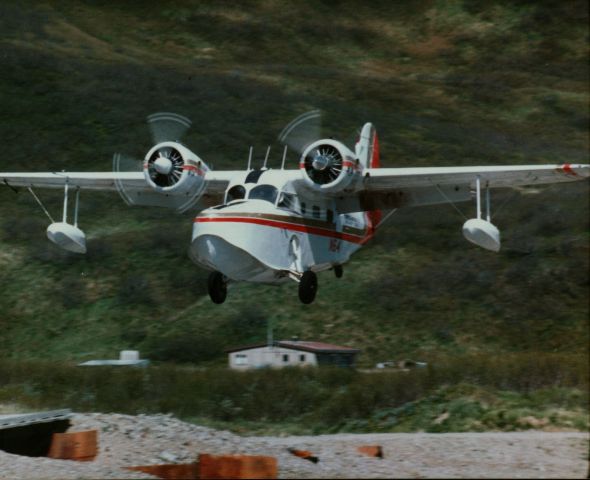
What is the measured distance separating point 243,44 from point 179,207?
6956 centimetres

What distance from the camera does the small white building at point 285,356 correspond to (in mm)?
40344

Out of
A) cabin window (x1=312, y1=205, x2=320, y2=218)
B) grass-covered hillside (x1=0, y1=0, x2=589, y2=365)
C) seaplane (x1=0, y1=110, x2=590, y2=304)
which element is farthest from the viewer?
grass-covered hillside (x1=0, y1=0, x2=589, y2=365)

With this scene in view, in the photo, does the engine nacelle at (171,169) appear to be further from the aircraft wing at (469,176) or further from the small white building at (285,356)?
the small white building at (285,356)

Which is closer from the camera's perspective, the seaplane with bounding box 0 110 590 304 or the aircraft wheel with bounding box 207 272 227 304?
the seaplane with bounding box 0 110 590 304

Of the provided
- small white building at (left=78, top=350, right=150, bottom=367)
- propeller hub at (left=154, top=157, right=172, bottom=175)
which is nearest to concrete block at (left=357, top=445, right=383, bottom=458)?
propeller hub at (left=154, top=157, right=172, bottom=175)

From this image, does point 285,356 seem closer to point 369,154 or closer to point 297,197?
point 369,154

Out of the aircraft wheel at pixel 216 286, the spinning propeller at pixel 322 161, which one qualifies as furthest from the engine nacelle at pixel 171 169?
the spinning propeller at pixel 322 161

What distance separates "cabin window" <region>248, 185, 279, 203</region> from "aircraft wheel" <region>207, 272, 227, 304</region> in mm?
2598

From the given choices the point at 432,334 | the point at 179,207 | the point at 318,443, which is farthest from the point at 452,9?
the point at 318,443

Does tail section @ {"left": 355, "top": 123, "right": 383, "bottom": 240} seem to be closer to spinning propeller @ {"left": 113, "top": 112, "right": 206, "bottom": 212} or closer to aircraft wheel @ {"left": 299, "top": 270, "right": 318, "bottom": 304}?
aircraft wheel @ {"left": 299, "top": 270, "right": 318, "bottom": 304}

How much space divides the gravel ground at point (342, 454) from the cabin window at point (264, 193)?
308 inches

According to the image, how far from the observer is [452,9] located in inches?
4345

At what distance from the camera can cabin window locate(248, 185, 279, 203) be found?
103ft

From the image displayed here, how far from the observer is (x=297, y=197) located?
3192cm
